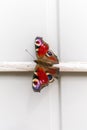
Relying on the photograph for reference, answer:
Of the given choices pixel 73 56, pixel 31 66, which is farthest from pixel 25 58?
pixel 73 56

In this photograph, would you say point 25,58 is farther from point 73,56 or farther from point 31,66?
point 73,56

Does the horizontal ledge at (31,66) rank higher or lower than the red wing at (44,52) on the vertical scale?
lower

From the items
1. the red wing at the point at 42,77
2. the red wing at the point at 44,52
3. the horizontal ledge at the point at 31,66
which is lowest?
the red wing at the point at 42,77

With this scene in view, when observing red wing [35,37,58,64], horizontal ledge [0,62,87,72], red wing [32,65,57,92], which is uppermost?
red wing [35,37,58,64]

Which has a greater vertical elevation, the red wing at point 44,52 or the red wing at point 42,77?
the red wing at point 44,52
